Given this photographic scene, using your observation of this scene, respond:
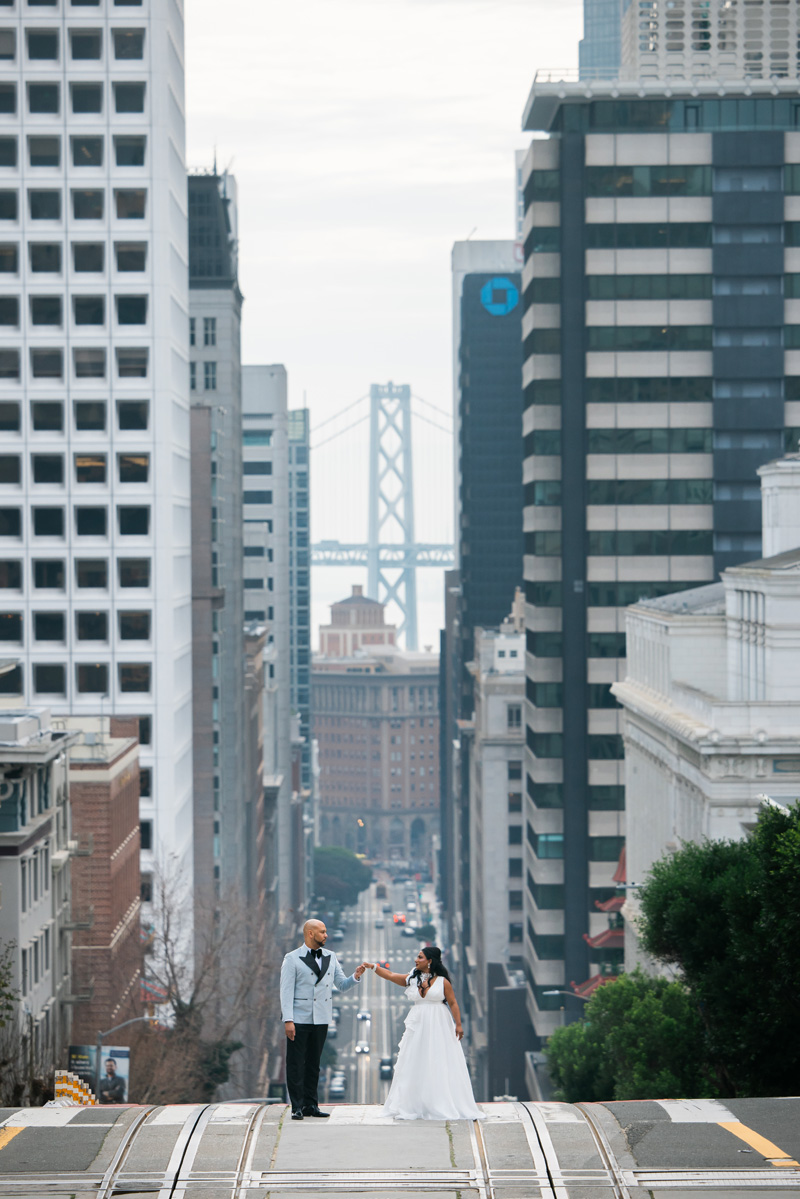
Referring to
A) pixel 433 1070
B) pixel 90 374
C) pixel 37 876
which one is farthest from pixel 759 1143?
pixel 90 374

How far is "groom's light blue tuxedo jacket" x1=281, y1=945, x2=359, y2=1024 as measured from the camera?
24953 millimetres

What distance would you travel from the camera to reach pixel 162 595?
94.6 meters

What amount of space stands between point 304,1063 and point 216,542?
116 m

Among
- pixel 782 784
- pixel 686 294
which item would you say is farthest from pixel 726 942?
pixel 686 294

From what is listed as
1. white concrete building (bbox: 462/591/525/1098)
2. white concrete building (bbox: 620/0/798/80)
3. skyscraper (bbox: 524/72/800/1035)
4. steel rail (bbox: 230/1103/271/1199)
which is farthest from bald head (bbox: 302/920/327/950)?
white concrete building (bbox: 462/591/525/1098)

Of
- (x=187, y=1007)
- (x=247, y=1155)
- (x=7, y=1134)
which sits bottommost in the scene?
(x=187, y=1007)

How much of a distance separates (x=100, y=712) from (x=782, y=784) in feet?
147

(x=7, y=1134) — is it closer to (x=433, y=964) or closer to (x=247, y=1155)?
(x=247, y=1155)

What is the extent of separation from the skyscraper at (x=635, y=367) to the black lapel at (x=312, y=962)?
78611mm

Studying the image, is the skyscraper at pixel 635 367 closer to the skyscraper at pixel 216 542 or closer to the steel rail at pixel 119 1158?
the skyscraper at pixel 216 542

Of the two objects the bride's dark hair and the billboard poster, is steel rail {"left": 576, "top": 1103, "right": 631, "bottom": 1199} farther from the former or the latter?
the billboard poster

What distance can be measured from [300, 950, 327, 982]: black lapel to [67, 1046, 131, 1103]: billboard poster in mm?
34873

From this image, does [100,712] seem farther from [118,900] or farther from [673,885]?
[673,885]

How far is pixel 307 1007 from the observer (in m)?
25.1
